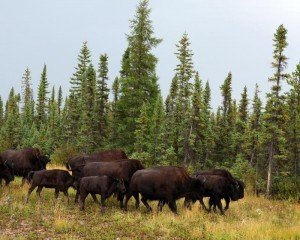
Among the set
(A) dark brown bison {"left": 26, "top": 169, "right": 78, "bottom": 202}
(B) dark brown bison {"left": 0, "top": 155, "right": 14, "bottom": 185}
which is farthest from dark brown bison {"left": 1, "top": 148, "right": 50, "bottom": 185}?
(A) dark brown bison {"left": 26, "top": 169, "right": 78, "bottom": 202}

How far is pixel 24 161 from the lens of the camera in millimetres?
19641

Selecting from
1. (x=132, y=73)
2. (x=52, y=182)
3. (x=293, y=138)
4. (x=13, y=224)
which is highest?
(x=132, y=73)

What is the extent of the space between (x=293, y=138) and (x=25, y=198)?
3438 cm

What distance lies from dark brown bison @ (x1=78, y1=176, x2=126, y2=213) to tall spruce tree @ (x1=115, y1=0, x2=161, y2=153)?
22739 mm

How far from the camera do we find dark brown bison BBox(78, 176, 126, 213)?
602 inches

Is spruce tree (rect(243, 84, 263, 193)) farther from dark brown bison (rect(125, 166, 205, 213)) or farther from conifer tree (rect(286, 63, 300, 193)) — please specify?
dark brown bison (rect(125, 166, 205, 213))

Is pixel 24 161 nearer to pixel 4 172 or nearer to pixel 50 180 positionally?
pixel 4 172

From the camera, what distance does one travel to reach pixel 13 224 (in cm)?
1302

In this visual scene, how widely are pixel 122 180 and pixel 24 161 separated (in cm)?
636

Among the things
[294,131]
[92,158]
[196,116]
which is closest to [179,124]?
[196,116]

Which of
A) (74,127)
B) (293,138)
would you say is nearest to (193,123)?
(293,138)

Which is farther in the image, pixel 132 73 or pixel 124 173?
pixel 132 73

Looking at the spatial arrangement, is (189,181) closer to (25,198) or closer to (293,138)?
(25,198)

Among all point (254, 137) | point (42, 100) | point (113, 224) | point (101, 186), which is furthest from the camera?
point (42, 100)
